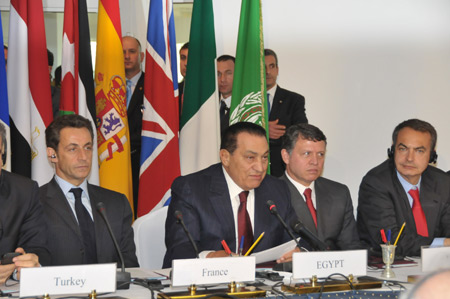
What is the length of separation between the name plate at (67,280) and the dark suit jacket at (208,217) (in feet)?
3.14

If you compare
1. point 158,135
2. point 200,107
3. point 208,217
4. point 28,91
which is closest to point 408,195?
point 208,217

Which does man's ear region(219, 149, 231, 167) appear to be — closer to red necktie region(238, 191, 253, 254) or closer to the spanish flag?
red necktie region(238, 191, 253, 254)

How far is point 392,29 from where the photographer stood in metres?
6.52

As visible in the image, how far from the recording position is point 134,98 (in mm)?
5484

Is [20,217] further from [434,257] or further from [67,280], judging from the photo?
[434,257]

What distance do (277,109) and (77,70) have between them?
175 centimetres

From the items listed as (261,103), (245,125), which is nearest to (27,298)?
(245,125)

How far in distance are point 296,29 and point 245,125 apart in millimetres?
2737

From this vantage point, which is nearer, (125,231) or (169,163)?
(125,231)

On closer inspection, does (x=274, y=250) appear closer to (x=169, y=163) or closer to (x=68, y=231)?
(x=68, y=231)

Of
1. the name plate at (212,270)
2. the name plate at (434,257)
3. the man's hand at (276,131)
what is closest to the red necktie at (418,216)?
the name plate at (434,257)

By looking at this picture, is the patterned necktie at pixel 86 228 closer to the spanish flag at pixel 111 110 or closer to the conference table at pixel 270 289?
the conference table at pixel 270 289

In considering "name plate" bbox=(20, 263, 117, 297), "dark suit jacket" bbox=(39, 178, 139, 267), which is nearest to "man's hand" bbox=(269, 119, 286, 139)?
"dark suit jacket" bbox=(39, 178, 139, 267)

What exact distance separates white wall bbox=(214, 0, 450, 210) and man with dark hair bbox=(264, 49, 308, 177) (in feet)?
1.87
